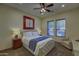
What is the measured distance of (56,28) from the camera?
5.71ft

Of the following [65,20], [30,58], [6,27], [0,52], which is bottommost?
[30,58]

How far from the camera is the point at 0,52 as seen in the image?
5.29 feet

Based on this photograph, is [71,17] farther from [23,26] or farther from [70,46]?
[23,26]

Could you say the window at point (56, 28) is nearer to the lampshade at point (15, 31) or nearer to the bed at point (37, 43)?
the bed at point (37, 43)

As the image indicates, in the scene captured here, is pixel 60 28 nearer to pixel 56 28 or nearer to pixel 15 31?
pixel 56 28

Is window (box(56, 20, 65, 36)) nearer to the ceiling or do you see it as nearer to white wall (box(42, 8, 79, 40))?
white wall (box(42, 8, 79, 40))

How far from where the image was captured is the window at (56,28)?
1690 mm

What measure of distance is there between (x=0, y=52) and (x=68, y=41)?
1118 mm

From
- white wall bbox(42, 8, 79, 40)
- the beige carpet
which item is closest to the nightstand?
the beige carpet

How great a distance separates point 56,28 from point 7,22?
831 millimetres

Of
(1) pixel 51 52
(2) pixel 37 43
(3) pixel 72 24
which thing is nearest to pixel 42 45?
(2) pixel 37 43

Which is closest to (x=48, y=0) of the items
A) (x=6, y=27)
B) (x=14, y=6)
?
(x=14, y=6)

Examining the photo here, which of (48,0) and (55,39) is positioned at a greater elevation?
(48,0)

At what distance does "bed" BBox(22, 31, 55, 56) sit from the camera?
63.5 inches
